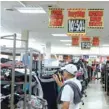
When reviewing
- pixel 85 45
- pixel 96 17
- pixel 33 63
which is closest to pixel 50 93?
pixel 33 63

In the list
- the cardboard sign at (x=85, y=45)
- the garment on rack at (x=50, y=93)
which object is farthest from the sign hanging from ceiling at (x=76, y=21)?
the cardboard sign at (x=85, y=45)

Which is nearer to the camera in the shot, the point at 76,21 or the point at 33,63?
the point at 33,63

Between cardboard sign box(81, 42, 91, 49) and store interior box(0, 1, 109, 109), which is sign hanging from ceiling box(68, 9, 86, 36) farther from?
cardboard sign box(81, 42, 91, 49)

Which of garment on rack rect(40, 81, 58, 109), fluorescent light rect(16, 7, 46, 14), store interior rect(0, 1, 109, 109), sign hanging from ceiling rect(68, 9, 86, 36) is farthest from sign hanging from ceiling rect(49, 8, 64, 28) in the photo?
garment on rack rect(40, 81, 58, 109)

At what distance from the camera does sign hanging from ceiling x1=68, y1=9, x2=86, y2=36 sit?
958cm

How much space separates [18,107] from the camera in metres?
5.11

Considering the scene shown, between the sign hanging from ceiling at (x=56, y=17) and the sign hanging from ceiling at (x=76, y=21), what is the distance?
30cm

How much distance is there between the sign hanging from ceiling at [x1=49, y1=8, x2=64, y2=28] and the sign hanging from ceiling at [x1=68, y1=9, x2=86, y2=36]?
11.9 inches

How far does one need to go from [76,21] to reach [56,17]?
2.75 ft

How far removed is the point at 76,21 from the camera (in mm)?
10086

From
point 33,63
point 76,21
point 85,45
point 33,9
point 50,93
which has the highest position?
point 33,9

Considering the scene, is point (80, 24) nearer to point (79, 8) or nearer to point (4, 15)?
point (79, 8)

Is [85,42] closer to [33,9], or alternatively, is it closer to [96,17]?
[33,9]

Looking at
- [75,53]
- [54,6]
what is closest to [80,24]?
[54,6]
